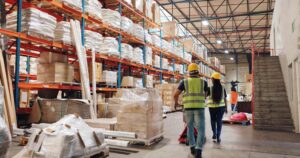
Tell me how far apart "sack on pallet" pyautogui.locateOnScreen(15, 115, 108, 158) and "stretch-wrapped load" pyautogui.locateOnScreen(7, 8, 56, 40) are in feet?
10.6

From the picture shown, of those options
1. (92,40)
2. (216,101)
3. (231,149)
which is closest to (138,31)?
(92,40)

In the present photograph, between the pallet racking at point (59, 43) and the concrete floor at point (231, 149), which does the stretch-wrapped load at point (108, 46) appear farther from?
the concrete floor at point (231, 149)

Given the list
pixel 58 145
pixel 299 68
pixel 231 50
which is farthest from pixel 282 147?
pixel 231 50

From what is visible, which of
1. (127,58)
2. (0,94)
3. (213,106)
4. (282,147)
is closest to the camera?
(0,94)

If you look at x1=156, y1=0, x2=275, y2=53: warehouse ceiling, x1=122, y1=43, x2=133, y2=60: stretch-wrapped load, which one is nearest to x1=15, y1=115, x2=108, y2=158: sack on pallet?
x1=122, y1=43, x2=133, y2=60: stretch-wrapped load

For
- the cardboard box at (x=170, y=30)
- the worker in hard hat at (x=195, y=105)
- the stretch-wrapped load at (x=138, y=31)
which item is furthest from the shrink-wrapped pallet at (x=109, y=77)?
the cardboard box at (x=170, y=30)

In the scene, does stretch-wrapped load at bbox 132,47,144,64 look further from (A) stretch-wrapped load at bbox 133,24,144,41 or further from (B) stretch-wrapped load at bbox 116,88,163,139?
(B) stretch-wrapped load at bbox 116,88,163,139

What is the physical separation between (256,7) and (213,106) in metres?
15.2

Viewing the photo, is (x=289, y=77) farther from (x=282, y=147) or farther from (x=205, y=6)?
(x=205, y=6)

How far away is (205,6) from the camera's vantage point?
1873 cm

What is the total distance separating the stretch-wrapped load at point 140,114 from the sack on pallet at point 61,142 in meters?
1.43

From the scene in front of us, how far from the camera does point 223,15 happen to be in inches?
803

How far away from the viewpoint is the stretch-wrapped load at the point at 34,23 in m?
6.20

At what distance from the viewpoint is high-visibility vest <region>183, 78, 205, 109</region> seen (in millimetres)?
4516
